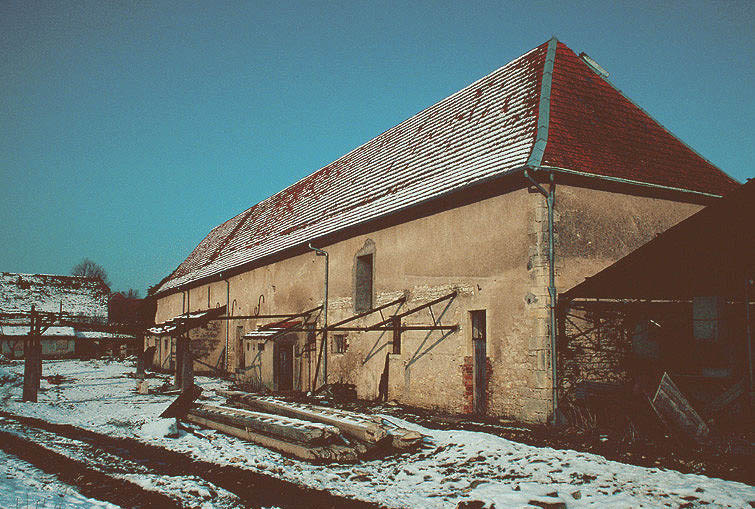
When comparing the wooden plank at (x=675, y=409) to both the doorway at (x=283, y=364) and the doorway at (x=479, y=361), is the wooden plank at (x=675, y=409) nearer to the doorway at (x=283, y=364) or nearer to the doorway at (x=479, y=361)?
the doorway at (x=479, y=361)

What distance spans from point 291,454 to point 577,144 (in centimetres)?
884

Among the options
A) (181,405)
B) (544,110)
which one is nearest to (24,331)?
(181,405)

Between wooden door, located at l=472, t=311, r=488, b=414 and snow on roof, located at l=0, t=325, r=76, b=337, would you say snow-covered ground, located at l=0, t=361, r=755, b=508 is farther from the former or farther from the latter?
snow on roof, located at l=0, t=325, r=76, b=337

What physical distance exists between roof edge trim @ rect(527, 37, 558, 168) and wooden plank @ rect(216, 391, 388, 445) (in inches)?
235

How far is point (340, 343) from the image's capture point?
17.5 m

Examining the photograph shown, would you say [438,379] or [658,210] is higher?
[658,210]

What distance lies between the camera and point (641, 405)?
9039 millimetres

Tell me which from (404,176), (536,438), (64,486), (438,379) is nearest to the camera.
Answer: (64,486)

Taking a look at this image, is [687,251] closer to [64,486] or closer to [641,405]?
[641,405]

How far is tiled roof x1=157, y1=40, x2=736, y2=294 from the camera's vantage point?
40.3 feet

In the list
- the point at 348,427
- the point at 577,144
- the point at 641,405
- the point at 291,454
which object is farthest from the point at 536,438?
the point at 577,144

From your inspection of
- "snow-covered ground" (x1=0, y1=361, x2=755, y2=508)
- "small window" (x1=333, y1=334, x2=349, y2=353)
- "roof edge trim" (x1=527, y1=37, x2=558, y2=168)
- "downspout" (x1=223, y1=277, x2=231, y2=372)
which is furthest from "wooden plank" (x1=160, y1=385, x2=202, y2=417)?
"downspout" (x1=223, y1=277, x2=231, y2=372)

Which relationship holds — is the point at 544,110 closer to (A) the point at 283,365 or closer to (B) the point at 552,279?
(B) the point at 552,279

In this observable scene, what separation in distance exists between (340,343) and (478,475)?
34.1 feet
